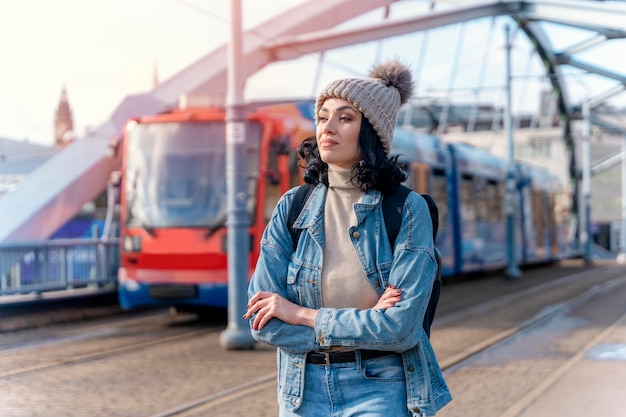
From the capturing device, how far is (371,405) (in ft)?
8.12

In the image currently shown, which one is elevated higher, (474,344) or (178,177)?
(178,177)

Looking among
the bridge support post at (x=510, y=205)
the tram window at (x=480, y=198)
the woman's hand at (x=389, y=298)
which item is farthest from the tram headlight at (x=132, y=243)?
the bridge support post at (x=510, y=205)

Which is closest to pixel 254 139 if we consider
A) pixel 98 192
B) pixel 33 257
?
pixel 33 257

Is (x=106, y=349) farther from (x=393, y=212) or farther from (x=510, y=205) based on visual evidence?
(x=510, y=205)

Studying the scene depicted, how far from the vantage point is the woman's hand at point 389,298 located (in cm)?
244

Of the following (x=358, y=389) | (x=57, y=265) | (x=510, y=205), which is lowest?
(x=57, y=265)

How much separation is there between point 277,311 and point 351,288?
0.66 feet

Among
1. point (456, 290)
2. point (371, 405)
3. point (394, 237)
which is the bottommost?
point (456, 290)

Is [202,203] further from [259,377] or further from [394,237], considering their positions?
[394,237]

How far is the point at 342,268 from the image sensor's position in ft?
8.28

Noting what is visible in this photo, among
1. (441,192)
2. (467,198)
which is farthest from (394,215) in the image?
(467,198)

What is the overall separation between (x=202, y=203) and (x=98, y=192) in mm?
10183

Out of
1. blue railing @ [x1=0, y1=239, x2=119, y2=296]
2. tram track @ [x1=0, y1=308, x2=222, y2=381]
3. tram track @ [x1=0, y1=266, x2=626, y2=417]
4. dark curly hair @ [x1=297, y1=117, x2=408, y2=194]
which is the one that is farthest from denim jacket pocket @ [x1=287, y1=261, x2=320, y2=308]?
blue railing @ [x1=0, y1=239, x2=119, y2=296]

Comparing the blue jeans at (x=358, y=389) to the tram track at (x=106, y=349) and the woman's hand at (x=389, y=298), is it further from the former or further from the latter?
the tram track at (x=106, y=349)
